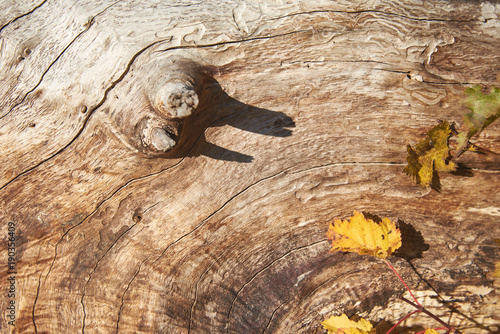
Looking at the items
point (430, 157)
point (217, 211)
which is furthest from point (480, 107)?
point (217, 211)

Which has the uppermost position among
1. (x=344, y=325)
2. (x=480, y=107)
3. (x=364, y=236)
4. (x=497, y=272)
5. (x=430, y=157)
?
(x=480, y=107)

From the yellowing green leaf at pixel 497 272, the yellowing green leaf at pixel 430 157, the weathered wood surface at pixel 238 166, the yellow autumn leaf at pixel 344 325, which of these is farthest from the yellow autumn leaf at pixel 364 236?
the yellowing green leaf at pixel 497 272

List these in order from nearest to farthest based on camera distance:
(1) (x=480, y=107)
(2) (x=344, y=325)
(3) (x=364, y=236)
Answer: (1) (x=480, y=107) < (3) (x=364, y=236) < (2) (x=344, y=325)

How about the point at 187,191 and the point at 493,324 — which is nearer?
the point at 187,191

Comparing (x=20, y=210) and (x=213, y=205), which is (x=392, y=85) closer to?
(x=213, y=205)

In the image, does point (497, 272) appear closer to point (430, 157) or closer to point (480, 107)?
point (430, 157)

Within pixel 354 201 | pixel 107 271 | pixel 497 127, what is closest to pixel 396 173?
pixel 354 201

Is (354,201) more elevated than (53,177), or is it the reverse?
(53,177)
